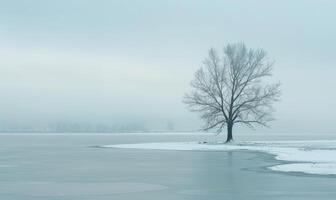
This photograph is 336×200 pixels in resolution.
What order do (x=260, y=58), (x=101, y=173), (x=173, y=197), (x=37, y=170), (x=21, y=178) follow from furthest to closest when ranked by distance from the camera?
1. (x=260, y=58)
2. (x=37, y=170)
3. (x=101, y=173)
4. (x=21, y=178)
5. (x=173, y=197)

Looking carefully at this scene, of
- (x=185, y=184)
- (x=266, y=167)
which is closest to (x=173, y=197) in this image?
(x=185, y=184)

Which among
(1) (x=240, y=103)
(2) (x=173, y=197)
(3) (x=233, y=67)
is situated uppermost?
(3) (x=233, y=67)

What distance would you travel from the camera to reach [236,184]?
22.3 metres

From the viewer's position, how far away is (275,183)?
22.7 meters

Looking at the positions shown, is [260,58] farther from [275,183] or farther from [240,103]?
[275,183]

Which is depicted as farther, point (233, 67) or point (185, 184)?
point (233, 67)

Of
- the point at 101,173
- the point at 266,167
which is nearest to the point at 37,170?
the point at 101,173

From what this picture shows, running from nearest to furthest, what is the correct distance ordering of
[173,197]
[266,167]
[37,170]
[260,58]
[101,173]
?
[173,197], [101,173], [37,170], [266,167], [260,58]

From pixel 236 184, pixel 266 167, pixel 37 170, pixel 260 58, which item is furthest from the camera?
pixel 260 58

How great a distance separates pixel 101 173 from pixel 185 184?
20.5ft

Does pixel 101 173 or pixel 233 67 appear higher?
pixel 233 67

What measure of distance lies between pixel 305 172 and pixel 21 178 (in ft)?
43.4

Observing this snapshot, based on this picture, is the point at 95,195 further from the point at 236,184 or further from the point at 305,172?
the point at 305,172

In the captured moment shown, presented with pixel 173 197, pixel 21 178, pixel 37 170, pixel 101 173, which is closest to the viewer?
pixel 173 197
